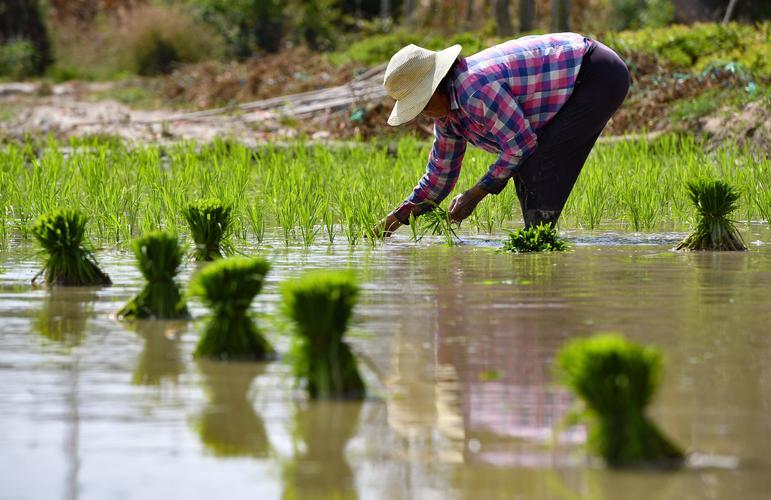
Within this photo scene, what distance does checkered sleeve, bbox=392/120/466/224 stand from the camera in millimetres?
6148

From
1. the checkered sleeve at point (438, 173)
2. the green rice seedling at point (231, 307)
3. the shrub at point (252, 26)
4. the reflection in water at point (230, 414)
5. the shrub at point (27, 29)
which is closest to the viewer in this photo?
the reflection in water at point (230, 414)

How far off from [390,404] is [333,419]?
0.17 meters

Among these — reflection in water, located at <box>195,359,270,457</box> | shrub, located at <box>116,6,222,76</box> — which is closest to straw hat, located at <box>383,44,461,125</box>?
reflection in water, located at <box>195,359,270,457</box>

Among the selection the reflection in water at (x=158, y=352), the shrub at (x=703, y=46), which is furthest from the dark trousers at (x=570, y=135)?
the shrub at (x=703, y=46)

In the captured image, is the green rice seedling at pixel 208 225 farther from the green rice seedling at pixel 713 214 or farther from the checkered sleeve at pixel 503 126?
the green rice seedling at pixel 713 214

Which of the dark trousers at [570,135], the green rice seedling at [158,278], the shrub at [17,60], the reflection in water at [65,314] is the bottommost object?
Answer: the reflection in water at [65,314]

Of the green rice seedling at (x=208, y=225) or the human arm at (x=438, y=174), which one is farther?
the human arm at (x=438, y=174)

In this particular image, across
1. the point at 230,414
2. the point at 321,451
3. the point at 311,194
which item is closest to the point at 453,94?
the point at 311,194

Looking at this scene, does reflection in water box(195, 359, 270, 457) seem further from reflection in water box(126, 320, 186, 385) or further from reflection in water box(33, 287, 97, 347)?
reflection in water box(33, 287, 97, 347)

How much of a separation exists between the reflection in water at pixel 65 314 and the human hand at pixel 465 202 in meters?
2.02

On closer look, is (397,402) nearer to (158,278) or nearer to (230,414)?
(230,414)

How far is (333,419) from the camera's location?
8.93 ft

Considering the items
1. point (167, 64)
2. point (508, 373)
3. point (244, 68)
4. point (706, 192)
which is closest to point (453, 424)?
point (508, 373)

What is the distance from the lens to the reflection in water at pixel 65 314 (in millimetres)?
3711
